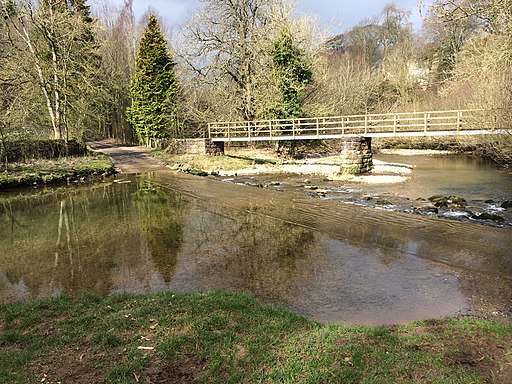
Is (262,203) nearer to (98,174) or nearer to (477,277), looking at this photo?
(477,277)

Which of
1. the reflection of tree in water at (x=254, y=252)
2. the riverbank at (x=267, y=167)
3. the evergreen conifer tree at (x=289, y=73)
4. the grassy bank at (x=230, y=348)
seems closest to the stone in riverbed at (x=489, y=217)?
the reflection of tree in water at (x=254, y=252)

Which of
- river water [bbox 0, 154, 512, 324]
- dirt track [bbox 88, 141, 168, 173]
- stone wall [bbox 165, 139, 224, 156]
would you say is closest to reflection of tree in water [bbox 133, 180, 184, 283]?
river water [bbox 0, 154, 512, 324]

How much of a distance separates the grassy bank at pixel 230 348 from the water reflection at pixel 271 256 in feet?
3.86

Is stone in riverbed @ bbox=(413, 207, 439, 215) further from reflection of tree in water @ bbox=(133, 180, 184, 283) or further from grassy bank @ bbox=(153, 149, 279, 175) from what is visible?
grassy bank @ bbox=(153, 149, 279, 175)

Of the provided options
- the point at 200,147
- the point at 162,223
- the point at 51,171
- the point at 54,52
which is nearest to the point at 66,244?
the point at 162,223

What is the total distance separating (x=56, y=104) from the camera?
2209 centimetres

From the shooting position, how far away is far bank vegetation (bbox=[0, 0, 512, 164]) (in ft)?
61.3

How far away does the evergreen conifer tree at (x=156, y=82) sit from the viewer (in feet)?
106

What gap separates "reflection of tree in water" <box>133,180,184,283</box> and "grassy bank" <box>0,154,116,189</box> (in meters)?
4.13

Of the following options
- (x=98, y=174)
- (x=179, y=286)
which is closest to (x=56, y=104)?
(x=98, y=174)

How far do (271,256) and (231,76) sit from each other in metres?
21.9

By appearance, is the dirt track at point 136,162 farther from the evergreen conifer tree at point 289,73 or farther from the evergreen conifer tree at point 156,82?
the evergreen conifer tree at point 289,73

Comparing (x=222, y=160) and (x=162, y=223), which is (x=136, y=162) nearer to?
(x=222, y=160)

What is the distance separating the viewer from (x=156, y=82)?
3250 cm
